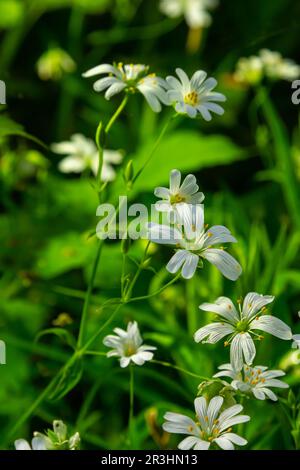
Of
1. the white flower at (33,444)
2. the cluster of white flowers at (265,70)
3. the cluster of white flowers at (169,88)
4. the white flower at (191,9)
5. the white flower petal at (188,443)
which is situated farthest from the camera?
the white flower at (191,9)

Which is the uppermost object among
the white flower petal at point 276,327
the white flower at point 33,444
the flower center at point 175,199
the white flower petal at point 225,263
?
the flower center at point 175,199

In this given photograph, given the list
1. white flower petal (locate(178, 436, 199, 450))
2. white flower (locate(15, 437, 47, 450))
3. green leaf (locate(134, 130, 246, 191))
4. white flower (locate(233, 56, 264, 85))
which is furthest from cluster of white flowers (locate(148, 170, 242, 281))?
white flower (locate(233, 56, 264, 85))

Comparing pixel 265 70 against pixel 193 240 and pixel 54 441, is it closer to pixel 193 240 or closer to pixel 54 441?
pixel 193 240

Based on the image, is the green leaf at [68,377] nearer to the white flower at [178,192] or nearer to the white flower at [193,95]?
the white flower at [178,192]

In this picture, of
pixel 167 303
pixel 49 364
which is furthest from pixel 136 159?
pixel 49 364

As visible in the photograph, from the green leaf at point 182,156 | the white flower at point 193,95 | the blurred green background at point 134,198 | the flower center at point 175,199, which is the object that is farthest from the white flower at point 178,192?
the green leaf at point 182,156

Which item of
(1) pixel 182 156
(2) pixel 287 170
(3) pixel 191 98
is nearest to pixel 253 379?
(3) pixel 191 98

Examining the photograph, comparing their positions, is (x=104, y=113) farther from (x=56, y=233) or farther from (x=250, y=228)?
(x=250, y=228)
